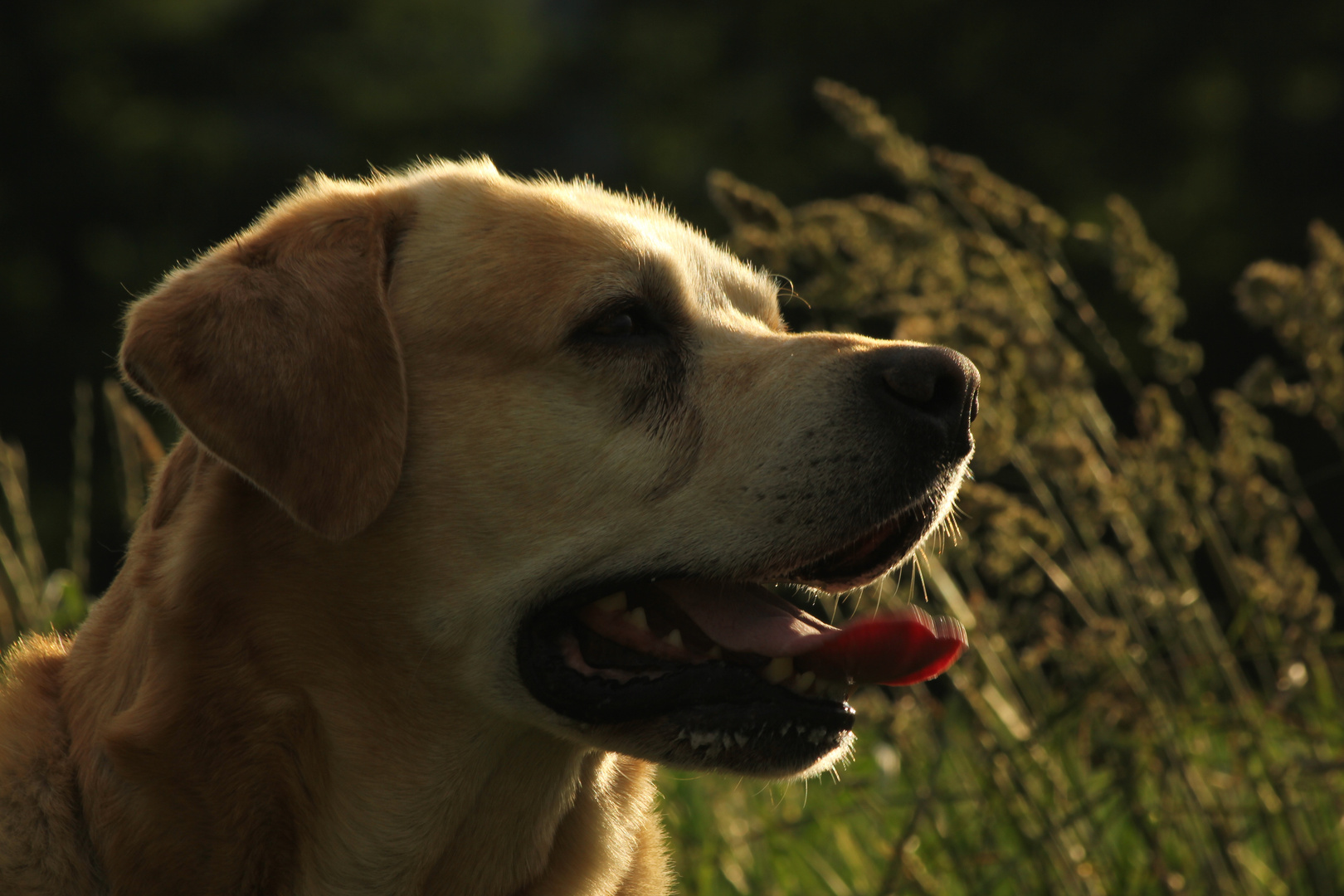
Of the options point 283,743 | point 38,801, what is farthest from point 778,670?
point 38,801

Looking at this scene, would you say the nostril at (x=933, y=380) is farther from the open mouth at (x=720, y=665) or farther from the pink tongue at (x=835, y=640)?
the pink tongue at (x=835, y=640)

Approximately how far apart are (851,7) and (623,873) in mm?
11087

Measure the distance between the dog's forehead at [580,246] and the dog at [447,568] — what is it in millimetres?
12

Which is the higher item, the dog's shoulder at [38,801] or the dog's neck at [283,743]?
the dog's neck at [283,743]

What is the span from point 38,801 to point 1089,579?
2348 millimetres

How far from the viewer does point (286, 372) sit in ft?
7.45

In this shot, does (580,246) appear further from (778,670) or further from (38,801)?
(38,801)

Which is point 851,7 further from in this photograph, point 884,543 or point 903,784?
point 884,543

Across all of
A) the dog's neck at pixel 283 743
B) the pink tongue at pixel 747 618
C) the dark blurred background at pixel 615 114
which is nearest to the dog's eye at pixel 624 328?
the pink tongue at pixel 747 618

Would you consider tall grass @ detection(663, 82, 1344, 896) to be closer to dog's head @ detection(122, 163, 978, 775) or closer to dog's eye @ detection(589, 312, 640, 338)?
dog's head @ detection(122, 163, 978, 775)

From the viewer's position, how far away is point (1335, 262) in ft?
9.34

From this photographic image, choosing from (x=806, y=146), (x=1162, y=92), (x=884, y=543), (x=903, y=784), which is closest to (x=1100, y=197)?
(x=1162, y=92)

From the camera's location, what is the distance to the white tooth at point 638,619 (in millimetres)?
2387

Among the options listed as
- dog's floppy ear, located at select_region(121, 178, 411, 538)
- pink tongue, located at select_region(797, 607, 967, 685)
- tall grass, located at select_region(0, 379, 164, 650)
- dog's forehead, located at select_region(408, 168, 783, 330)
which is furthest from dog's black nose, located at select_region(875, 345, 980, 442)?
tall grass, located at select_region(0, 379, 164, 650)
